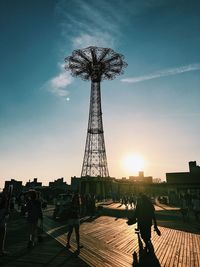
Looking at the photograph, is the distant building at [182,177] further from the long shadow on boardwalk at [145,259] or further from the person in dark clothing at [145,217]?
the person in dark clothing at [145,217]

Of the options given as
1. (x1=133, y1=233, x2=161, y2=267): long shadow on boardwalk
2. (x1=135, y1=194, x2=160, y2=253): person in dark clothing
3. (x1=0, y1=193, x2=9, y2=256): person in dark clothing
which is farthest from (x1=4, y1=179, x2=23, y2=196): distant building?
(x1=135, y1=194, x2=160, y2=253): person in dark clothing

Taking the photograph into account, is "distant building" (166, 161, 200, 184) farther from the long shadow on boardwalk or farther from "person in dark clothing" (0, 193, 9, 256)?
"person in dark clothing" (0, 193, 9, 256)

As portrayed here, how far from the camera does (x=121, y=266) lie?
6.66m

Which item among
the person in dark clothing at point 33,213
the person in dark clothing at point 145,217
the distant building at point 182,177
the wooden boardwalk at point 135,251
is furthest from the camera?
the distant building at point 182,177

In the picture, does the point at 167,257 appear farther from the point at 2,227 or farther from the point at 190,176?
the point at 190,176

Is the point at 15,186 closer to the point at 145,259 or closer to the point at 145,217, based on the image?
the point at 145,217

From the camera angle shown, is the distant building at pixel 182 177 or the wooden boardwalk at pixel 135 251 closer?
the wooden boardwalk at pixel 135 251

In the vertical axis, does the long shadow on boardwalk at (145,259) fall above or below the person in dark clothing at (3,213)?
below

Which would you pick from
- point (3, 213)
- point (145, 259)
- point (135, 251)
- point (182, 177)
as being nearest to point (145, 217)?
point (145, 259)

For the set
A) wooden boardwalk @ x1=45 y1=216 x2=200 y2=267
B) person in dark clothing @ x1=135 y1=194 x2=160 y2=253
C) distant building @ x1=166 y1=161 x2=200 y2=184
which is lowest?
wooden boardwalk @ x1=45 y1=216 x2=200 y2=267

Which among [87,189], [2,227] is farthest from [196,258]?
[87,189]

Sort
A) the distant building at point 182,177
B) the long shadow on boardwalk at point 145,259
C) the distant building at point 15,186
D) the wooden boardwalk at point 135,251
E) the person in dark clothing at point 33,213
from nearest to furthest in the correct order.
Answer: the long shadow on boardwalk at point 145,259 → the wooden boardwalk at point 135,251 → the person in dark clothing at point 33,213 → the distant building at point 182,177 → the distant building at point 15,186

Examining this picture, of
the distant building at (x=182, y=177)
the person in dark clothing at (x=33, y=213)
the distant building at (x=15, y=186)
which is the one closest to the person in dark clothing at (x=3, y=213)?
the person in dark clothing at (x=33, y=213)

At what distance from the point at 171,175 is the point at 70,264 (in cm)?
4264
